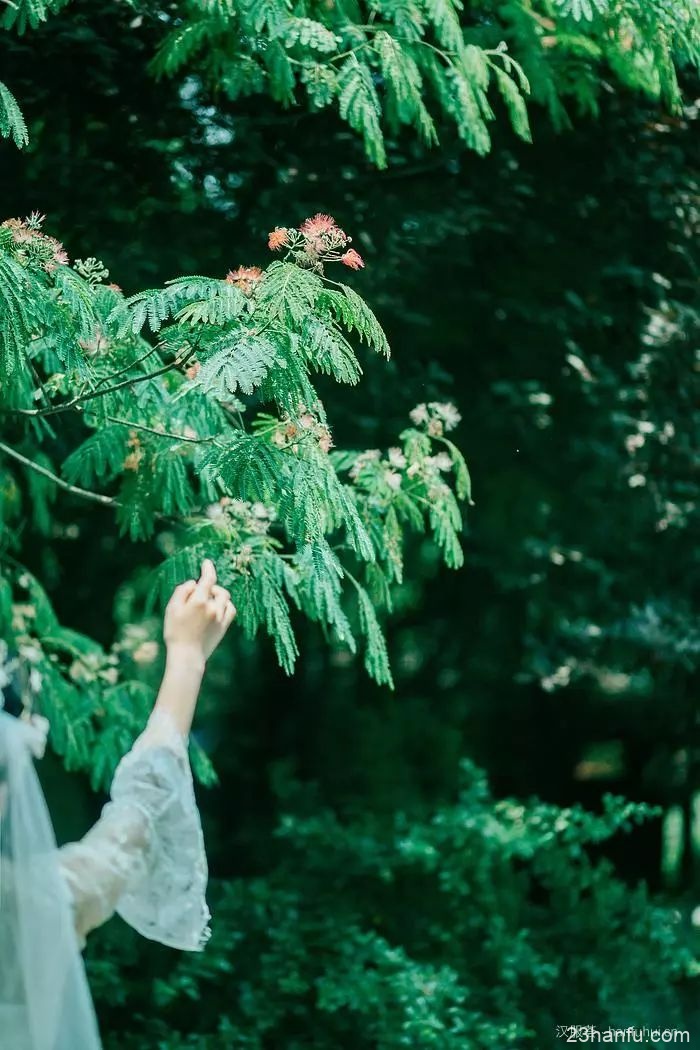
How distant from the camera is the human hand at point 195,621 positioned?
1.85m

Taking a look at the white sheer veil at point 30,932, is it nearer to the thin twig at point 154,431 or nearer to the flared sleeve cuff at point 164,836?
the flared sleeve cuff at point 164,836

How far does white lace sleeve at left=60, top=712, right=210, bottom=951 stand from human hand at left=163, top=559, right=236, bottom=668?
0.36 feet

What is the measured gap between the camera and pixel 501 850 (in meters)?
4.47

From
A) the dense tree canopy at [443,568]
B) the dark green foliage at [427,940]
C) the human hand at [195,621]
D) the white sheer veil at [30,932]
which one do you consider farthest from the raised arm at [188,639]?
the dark green foliage at [427,940]

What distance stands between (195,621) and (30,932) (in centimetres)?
48

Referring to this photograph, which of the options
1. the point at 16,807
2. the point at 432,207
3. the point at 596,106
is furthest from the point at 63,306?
the point at 596,106

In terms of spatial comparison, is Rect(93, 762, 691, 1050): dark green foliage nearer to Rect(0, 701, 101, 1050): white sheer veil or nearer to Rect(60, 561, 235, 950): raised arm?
Rect(60, 561, 235, 950): raised arm

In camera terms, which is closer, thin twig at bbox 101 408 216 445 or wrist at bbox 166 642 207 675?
wrist at bbox 166 642 207 675

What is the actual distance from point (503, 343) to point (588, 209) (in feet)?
1.90

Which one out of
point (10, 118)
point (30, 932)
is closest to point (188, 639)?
point (30, 932)

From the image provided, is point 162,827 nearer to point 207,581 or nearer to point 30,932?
point 30,932

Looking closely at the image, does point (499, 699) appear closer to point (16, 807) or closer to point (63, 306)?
point (63, 306)

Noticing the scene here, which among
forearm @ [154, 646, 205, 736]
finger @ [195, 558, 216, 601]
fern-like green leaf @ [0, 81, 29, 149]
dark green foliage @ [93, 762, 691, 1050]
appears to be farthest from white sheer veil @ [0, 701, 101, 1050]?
dark green foliage @ [93, 762, 691, 1050]

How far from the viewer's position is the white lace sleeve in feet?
5.63
